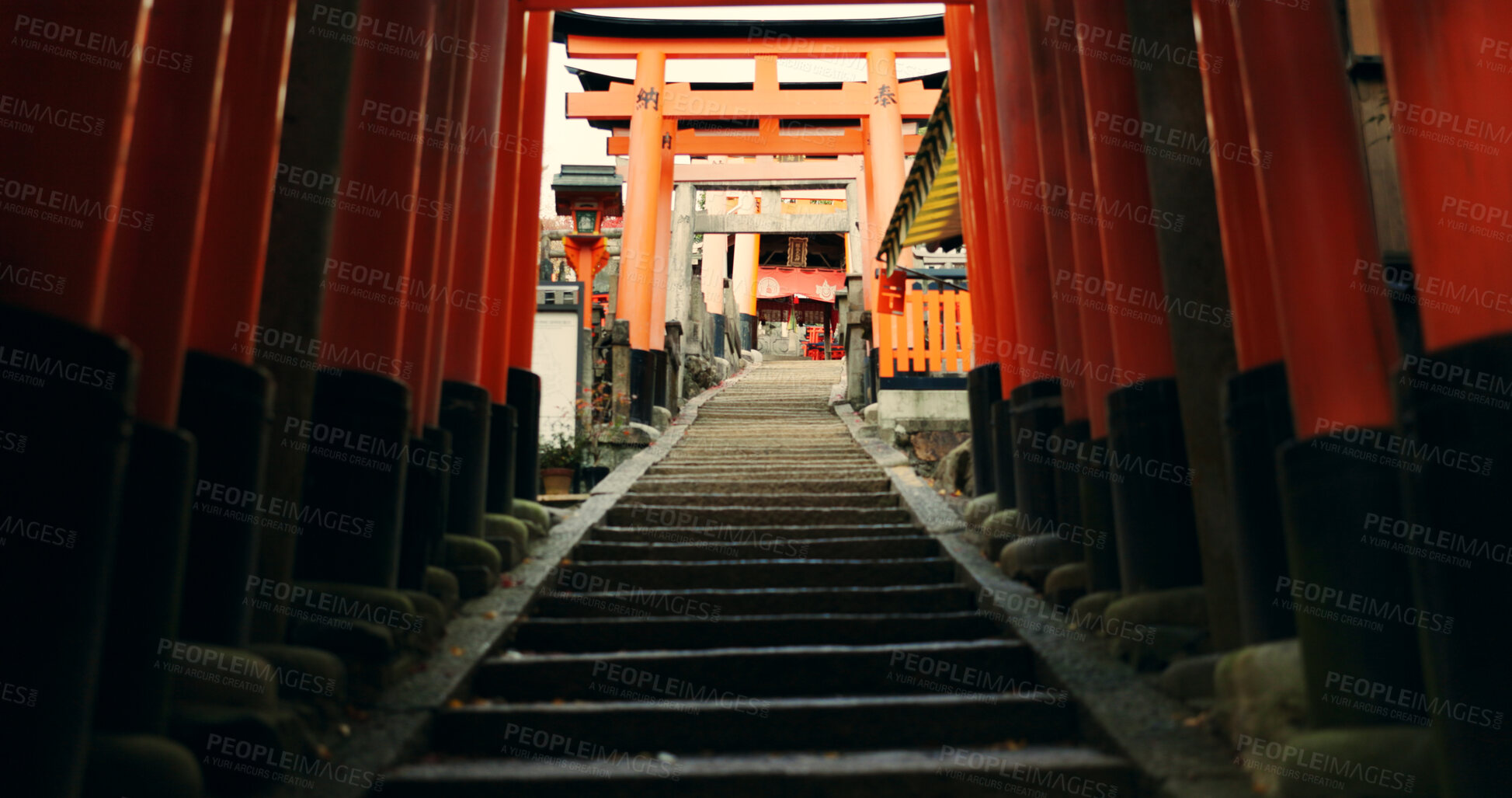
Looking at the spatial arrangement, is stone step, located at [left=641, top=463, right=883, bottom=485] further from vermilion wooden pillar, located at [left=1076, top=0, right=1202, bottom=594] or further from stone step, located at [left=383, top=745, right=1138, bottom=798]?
stone step, located at [left=383, top=745, right=1138, bottom=798]

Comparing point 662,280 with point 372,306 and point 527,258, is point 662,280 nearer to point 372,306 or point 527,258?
point 527,258

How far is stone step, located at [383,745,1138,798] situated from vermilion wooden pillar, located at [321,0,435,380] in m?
1.66

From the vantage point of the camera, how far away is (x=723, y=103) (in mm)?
14562

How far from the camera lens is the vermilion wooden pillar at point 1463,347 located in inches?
64.5

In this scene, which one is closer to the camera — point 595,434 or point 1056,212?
point 1056,212

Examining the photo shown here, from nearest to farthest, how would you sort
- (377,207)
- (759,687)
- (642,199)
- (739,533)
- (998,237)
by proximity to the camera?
1. (759,687)
2. (377,207)
3. (739,533)
4. (998,237)
5. (642,199)

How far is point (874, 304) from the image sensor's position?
13.6m

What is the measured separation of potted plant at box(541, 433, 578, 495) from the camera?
26.8 ft

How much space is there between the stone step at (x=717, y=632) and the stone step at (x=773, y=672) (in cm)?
34

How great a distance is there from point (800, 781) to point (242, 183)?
2415mm

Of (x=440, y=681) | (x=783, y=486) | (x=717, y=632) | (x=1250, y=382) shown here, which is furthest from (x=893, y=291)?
(x=440, y=681)

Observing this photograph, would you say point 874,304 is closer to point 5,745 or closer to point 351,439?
point 351,439

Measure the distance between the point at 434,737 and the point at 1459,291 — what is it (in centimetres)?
291

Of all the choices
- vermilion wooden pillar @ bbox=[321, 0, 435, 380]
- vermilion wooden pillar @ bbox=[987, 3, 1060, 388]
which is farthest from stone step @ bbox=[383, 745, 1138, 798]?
vermilion wooden pillar @ bbox=[987, 3, 1060, 388]
